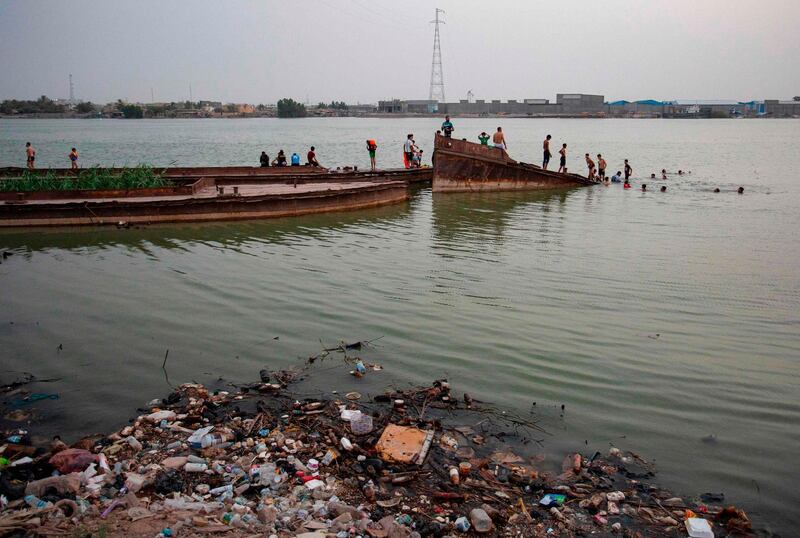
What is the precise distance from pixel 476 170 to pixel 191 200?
1292cm

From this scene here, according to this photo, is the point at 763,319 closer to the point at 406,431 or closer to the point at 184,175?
the point at 406,431

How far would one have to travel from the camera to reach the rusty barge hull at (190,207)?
17031 millimetres

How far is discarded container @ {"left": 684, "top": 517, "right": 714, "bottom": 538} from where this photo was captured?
457 cm

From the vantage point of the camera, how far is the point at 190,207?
1820 cm

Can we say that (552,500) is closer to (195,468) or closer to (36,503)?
(195,468)

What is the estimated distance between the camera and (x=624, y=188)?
29500 millimetres

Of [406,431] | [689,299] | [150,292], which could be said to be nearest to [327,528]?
[406,431]

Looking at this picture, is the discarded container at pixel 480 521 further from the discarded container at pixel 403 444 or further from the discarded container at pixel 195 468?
the discarded container at pixel 195 468

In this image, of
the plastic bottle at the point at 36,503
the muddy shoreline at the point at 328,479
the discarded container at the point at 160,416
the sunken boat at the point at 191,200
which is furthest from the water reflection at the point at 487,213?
the plastic bottle at the point at 36,503

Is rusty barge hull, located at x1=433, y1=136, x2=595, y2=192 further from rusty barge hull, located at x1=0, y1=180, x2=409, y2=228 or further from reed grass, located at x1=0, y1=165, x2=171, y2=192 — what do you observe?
reed grass, located at x1=0, y1=165, x2=171, y2=192

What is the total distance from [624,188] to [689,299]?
19.9 m

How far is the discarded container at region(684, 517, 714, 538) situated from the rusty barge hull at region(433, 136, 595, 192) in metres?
→ 21.5

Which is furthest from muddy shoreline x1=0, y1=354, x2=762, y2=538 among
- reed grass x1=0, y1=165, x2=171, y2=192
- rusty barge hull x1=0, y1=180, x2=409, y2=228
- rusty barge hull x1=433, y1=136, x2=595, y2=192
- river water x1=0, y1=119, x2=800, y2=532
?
rusty barge hull x1=433, y1=136, x2=595, y2=192

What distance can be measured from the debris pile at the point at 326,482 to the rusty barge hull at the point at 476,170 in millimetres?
20113
